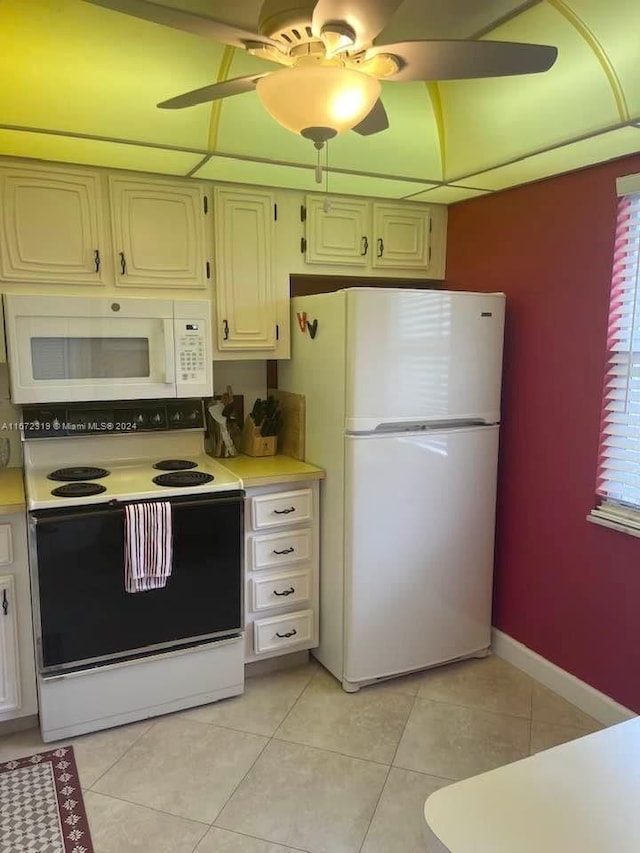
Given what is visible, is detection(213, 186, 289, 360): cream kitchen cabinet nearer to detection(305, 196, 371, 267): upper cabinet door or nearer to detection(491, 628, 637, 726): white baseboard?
detection(305, 196, 371, 267): upper cabinet door

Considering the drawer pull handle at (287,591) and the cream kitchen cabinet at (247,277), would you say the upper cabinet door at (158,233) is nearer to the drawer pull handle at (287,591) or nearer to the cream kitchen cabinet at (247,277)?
the cream kitchen cabinet at (247,277)

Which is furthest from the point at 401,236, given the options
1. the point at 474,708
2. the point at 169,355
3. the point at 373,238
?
the point at 474,708

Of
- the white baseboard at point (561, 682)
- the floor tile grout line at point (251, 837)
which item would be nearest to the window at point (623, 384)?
the white baseboard at point (561, 682)

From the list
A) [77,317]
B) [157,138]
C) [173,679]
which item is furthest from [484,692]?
[157,138]

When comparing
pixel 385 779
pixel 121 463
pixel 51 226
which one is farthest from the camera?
pixel 121 463

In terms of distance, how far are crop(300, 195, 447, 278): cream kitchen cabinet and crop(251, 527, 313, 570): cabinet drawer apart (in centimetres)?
124

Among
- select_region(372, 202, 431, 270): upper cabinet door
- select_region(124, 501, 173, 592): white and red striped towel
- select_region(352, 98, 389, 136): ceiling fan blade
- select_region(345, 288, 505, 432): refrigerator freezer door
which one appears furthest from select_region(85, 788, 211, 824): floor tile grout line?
select_region(372, 202, 431, 270): upper cabinet door

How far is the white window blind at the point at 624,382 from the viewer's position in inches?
87.9

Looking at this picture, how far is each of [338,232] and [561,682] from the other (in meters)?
2.23

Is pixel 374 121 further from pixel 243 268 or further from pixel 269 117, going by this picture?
pixel 243 268

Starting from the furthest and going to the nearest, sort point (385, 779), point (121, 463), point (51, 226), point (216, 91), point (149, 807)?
point (121, 463) → point (51, 226) → point (385, 779) → point (149, 807) → point (216, 91)

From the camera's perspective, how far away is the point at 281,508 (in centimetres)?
263

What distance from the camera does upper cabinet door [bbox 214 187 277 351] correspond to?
272 centimetres

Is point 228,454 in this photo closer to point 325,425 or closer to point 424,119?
point 325,425
